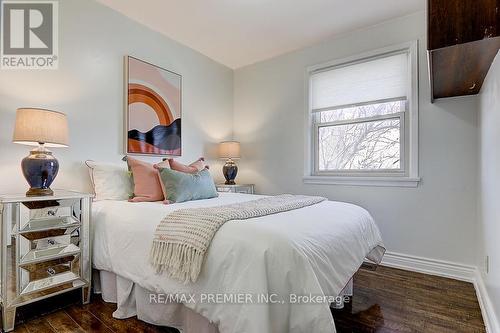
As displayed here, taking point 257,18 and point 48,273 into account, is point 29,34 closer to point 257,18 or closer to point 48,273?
point 48,273

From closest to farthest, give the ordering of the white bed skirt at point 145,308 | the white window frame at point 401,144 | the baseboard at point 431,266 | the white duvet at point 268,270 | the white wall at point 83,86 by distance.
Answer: the white duvet at point 268,270 → the white bed skirt at point 145,308 → the white wall at point 83,86 → the baseboard at point 431,266 → the white window frame at point 401,144

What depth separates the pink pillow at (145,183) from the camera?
230 centimetres

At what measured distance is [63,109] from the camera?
2350mm

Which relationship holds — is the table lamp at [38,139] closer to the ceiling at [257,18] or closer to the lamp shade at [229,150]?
the ceiling at [257,18]

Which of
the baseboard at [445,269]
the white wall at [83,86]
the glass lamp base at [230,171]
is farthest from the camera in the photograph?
the glass lamp base at [230,171]

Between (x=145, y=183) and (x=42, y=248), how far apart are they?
2.69 feet

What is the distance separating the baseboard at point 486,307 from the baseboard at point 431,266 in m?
0.12

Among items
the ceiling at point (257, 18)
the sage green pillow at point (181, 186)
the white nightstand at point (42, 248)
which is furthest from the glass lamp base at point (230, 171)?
the white nightstand at point (42, 248)

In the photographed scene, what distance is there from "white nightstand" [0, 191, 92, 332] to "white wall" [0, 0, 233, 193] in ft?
1.93

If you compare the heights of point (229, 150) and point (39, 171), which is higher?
point (229, 150)

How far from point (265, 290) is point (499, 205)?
4.41ft

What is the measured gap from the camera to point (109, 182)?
236 centimetres

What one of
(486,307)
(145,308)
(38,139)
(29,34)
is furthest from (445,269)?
(29,34)

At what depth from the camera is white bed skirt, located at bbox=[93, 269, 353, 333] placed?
1.44 m
